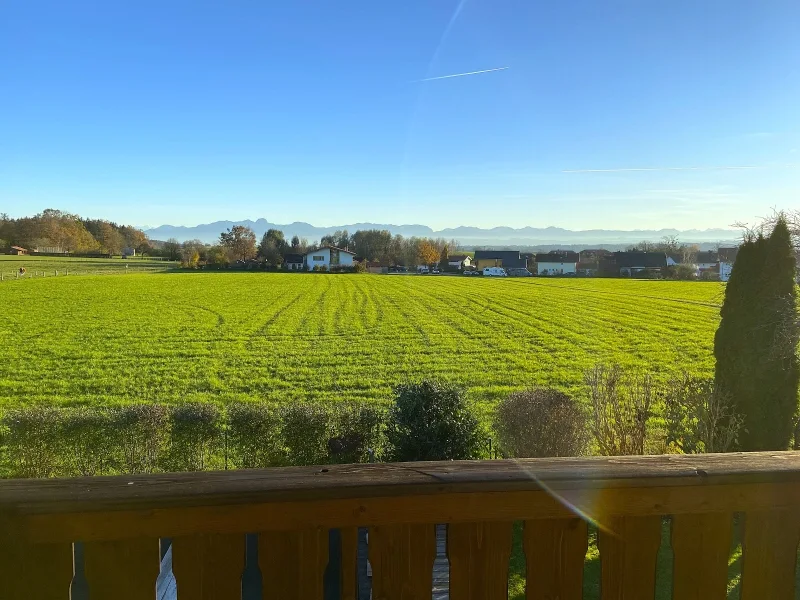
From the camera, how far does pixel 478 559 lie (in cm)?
103

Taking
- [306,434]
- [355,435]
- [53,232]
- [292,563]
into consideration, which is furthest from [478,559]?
[53,232]

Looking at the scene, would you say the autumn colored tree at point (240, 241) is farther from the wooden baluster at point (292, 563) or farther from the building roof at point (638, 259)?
the wooden baluster at point (292, 563)

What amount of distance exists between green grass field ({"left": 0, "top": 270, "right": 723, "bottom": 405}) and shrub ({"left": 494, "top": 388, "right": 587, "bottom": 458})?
218 cm

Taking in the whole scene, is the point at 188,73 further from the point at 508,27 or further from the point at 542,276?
the point at 542,276

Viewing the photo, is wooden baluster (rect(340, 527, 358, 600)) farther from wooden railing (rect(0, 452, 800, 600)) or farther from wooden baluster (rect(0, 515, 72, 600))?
wooden baluster (rect(0, 515, 72, 600))

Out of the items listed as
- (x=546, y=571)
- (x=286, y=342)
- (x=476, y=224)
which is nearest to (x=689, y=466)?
(x=546, y=571)

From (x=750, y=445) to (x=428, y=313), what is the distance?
1812 centimetres

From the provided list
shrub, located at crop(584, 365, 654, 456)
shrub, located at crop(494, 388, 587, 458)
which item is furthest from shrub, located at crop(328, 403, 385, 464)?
shrub, located at crop(584, 365, 654, 456)

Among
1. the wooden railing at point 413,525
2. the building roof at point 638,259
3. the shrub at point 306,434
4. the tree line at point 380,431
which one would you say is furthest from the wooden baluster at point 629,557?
the building roof at point 638,259

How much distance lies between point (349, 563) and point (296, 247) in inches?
1173

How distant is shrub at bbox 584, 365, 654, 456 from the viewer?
17.9ft

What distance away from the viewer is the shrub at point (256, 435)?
656 centimetres

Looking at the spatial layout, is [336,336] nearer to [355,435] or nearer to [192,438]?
[192,438]

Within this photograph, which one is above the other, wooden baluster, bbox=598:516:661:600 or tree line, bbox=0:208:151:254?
tree line, bbox=0:208:151:254
